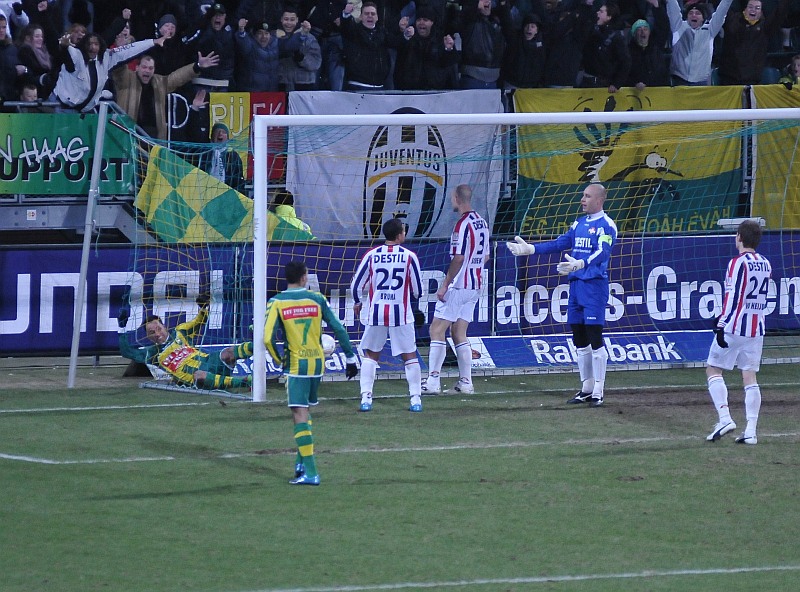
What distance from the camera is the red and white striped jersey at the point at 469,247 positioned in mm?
13203

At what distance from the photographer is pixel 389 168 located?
17578mm

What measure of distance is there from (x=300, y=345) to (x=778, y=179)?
36.0ft

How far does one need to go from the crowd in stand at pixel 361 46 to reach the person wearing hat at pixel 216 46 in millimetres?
19

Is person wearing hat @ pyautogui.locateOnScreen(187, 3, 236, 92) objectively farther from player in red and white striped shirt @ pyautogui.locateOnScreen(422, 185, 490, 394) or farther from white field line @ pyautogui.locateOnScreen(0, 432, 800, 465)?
white field line @ pyautogui.locateOnScreen(0, 432, 800, 465)

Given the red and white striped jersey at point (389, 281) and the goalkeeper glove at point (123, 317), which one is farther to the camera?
the goalkeeper glove at point (123, 317)

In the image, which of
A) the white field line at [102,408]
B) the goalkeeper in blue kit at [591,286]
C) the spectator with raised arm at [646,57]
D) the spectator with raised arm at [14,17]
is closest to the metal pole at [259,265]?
the white field line at [102,408]

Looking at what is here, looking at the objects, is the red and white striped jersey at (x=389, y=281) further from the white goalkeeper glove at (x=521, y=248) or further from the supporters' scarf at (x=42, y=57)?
the supporters' scarf at (x=42, y=57)

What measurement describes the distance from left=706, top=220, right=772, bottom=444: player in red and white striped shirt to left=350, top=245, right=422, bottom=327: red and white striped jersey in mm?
3103

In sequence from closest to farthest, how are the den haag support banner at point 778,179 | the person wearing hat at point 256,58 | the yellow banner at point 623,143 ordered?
the person wearing hat at point 256,58
the den haag support banner at point 778,179
the yellow banner at point 623,143

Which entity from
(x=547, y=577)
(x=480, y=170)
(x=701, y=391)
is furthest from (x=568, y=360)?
(x=547, y=577)

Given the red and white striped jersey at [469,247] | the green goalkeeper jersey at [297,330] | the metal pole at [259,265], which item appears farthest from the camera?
the red and white striped jersey at [469,247]

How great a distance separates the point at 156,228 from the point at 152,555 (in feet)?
28.2

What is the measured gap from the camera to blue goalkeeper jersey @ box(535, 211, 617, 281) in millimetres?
12648

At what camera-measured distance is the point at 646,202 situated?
18.2m
